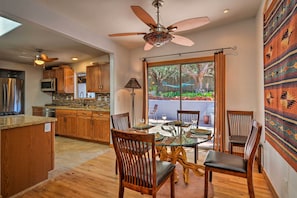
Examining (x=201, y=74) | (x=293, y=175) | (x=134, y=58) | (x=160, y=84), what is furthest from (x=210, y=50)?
(x=293, y=175)

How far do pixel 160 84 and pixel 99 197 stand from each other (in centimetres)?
294

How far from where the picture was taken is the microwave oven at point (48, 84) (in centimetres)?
550

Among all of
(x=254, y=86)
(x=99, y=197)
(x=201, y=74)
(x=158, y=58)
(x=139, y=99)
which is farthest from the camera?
(x=139, y=99)

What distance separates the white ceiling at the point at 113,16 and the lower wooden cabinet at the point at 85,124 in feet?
5.79

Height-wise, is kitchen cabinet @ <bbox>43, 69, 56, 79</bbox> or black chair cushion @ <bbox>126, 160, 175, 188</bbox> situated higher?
kitchen cabinet @ <bbox>43, 69, 56, 79</bbox>

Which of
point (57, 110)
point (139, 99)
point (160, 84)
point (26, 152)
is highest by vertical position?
point (160, 84)

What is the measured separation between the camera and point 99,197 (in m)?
2.03

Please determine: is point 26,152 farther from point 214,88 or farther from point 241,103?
point 241,103

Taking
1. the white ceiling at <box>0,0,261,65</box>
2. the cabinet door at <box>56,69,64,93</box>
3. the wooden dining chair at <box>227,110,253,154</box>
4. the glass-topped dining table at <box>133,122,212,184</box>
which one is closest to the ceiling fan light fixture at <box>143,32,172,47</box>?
the white ceiling at <box>0,0,261,65</box>

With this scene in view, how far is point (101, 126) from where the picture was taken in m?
4.20

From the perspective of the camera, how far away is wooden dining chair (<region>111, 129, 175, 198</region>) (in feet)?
4.81

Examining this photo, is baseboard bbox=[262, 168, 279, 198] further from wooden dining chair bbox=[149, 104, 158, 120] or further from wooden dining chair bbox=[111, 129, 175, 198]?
wooden dining chair bbox=[149, 104, 158, 120]

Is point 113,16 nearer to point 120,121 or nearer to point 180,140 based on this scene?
point 120,121

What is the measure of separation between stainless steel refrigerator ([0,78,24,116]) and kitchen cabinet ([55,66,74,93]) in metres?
1.26
